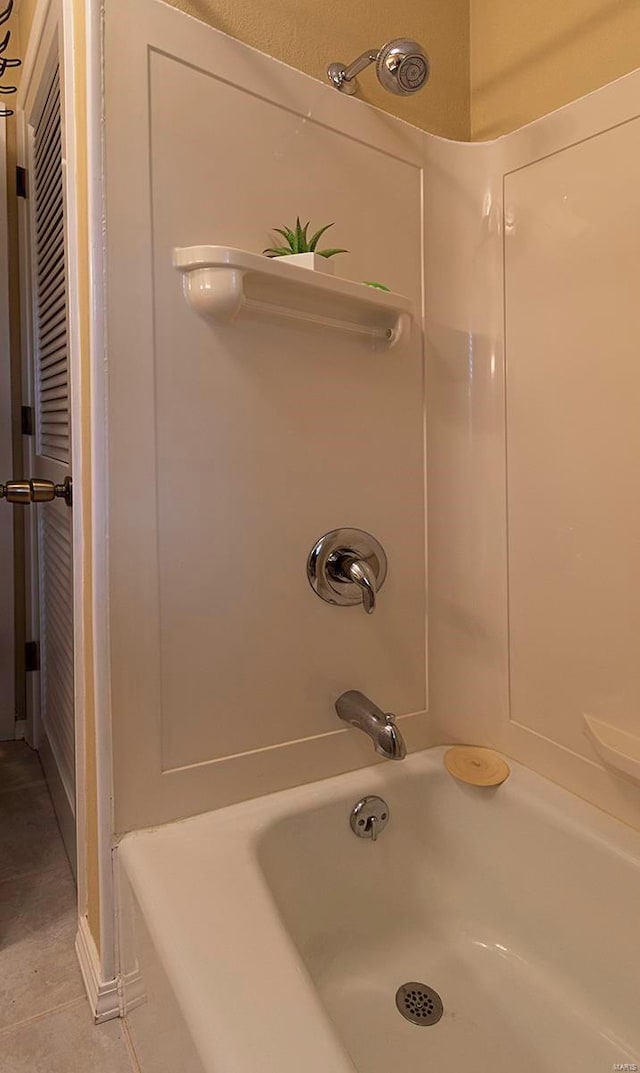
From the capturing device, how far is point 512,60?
4.56ft

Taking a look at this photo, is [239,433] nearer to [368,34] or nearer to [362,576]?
[362,576]

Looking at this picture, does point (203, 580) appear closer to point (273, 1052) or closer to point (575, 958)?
point (273, 1052)

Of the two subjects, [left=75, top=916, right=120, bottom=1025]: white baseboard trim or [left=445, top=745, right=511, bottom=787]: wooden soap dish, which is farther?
[left=445, top=745, right=511, bottom=787]: wooden soap dish

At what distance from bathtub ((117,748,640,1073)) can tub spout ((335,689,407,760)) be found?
0.14m

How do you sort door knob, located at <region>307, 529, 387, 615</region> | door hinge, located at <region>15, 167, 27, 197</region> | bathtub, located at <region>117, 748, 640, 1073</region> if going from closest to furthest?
bathtub, located at <region>117, 748, 640, 1073</region>, door knob, located at <region>307, 529, 387, 615</region>, door hinge, located at <region>15, 167, 27, 197</region>

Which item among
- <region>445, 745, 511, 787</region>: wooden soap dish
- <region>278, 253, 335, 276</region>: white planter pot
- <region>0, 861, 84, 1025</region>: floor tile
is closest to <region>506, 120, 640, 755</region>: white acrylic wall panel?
<region>445, 745, 511, 787</region>: wooden soap dish

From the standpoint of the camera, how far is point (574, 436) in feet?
3.98

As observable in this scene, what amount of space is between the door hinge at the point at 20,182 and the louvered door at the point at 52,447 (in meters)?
0.13

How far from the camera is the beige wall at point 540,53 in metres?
1.15

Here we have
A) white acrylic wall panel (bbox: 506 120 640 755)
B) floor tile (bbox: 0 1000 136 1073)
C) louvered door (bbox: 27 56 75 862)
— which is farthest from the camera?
louvered door (bbox: 27 56 75 862)

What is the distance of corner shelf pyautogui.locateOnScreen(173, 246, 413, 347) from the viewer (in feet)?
3.33

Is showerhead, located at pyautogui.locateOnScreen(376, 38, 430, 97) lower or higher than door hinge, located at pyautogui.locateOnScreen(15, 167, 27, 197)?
lower

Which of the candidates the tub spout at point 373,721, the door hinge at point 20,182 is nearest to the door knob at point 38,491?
the tub spout at point 373,721

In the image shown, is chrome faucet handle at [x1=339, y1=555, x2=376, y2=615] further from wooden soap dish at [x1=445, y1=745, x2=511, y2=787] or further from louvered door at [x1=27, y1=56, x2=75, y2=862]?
louvered door at [x1=27, y1=56, x2=75, y2=862]
